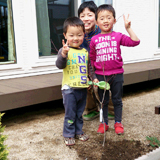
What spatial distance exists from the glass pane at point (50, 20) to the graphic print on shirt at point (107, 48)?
2276mm

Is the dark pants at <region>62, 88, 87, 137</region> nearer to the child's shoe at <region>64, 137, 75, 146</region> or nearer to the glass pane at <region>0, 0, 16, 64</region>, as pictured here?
the child's shoe at <region>64, 137, 75, 146</region>

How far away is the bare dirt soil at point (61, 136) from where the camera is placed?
226 centimetres

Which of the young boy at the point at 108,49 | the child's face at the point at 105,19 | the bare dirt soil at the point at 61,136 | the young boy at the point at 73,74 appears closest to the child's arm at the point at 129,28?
the young boy at the point at 108,49

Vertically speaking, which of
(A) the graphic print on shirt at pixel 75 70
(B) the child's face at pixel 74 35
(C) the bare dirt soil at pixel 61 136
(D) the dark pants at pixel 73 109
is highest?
(B) the child's face at pixel 74 35

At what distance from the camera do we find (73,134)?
8.19ft

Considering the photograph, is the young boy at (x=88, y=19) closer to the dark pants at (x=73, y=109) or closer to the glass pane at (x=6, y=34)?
the dark pants at (x=73, y=109)

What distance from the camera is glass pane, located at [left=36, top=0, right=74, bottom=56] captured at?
4551 millimetres

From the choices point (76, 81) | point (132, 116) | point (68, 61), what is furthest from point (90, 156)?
point (132, 116)

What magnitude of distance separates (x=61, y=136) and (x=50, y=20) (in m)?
2.83

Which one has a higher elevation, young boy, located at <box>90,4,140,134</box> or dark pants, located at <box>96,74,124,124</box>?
young boy, located at <box>90,4,140,134</box>

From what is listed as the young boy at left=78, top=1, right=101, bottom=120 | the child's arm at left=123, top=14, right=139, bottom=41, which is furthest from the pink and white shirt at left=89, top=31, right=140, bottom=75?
the young boy at left=78, top=1, right=101, bottom=120

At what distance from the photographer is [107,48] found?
2.52 metres

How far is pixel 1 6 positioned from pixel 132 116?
3.11 m

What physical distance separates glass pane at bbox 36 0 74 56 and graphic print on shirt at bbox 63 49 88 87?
237 centimetres
